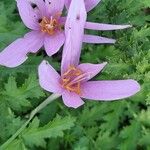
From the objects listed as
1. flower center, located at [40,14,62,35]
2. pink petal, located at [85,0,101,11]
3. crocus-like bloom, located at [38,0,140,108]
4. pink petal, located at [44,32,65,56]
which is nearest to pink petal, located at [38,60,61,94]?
crocus-like bloom, located at [38,0,140,108]

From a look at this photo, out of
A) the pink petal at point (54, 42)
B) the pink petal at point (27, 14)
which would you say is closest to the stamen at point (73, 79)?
the pink petal at point (54, 42)

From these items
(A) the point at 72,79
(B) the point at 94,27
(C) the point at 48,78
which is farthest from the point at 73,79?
(B) the point at 94,27

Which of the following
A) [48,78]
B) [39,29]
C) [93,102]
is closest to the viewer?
[48,78]

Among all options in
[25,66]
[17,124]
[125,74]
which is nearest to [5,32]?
[25,66]

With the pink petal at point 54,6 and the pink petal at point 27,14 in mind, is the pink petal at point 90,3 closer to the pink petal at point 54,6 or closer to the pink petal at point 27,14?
the pink petal at point 54,6

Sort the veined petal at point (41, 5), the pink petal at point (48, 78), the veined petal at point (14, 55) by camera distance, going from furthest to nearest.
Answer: the veined petal at point (41, 5) → the veined petal at point (14, 55) → the pink petal at point (48, 78)

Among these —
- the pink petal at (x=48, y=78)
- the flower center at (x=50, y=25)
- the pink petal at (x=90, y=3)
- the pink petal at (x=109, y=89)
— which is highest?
the pink petal at (x=90, y=3)

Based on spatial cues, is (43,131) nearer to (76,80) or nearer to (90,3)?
(76,80)
